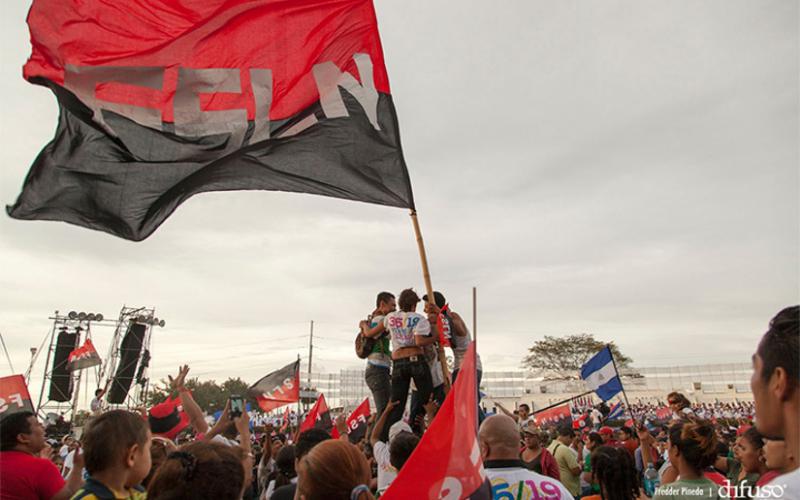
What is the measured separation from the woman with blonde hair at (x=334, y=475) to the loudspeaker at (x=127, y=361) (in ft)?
Answer: 103

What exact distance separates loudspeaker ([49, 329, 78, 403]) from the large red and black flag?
2777 centimetres

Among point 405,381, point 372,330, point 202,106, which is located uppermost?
point 202,106

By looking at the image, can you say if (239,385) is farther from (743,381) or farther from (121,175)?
(121,175)

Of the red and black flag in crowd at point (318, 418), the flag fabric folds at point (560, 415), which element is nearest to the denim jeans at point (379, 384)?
the red and black flag in crowd at point (318, 418)

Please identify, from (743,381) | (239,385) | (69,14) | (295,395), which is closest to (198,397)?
(239,385)

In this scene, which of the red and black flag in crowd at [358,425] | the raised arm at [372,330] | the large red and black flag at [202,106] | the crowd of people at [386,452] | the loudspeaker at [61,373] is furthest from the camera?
the loudspeaker at [61,373]

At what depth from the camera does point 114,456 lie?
2.73m

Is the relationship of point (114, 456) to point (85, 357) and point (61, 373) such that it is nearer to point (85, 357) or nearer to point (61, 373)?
point (85, 357)

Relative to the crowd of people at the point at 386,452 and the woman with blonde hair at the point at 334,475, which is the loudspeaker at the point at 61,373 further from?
the woman with blonde hair at the point at 334,475

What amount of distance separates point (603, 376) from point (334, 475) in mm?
10183

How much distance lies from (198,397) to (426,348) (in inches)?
3105

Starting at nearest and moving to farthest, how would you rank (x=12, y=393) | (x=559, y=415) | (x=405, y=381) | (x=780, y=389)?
1. (x=780, y=389)
2. (x=405, y=381)
3. (x=12, y=393)
4. (x=559, y=415)

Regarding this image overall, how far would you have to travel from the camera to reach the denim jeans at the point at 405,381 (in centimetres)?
599

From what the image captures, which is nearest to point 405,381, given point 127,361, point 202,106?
point 202,106
